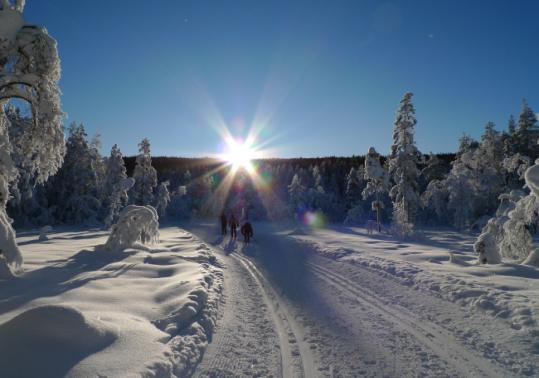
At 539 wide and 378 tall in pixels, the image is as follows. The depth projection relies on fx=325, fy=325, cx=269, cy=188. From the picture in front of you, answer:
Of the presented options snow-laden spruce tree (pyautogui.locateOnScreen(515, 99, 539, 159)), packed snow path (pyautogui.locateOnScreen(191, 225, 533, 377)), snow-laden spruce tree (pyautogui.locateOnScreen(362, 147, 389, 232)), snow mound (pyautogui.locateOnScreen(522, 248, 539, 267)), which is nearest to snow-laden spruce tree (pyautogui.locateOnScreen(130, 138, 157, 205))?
snow-laden spruce tree (pyautogui.locateOnScreen(362, 147, 389, 232))

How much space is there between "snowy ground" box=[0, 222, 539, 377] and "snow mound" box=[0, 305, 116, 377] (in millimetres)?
17

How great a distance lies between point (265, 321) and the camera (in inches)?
266

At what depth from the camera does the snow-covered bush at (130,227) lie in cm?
Result: 1380

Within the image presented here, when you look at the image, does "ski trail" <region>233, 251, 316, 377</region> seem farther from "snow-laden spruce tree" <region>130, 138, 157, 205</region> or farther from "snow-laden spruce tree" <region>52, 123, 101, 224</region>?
"snow-laden spruce tree" <region>52, 123, 101, 224</region>

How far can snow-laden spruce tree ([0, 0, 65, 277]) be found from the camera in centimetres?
836

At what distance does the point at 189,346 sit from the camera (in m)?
5.29

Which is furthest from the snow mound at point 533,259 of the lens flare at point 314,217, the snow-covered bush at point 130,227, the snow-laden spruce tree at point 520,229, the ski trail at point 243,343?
the lens flare at point 314,217

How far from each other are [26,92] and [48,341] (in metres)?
7.51

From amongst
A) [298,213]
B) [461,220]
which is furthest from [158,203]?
[461,220]

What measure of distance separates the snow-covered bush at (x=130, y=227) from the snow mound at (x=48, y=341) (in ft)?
31.4

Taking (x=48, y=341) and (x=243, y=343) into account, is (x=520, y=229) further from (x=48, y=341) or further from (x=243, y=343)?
(x=48, y=341)

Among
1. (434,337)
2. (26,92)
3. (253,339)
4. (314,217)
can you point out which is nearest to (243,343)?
(253,339)

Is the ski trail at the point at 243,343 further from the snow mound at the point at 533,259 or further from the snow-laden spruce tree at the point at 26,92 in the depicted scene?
the snow mound at the point at 533,259

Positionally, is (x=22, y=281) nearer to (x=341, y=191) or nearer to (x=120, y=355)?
(x=120, y=355)
